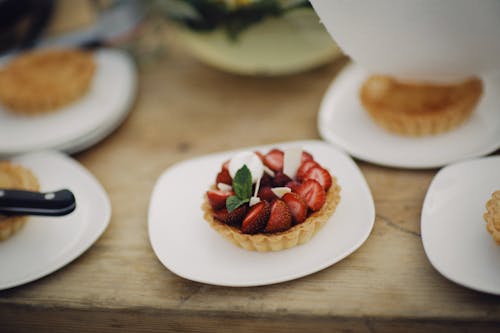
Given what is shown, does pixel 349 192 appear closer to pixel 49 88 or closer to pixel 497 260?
pixel 497 260

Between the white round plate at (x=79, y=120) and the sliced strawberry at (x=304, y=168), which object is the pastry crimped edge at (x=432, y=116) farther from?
the white round plate at (x=79, y=120)

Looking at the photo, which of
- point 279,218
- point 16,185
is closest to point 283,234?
point 279,218

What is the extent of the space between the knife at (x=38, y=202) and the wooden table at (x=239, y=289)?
0.43 ft

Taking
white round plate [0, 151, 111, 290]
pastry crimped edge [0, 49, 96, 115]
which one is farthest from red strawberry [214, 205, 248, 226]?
pastry crimped edge [0, 49, 96, 115]

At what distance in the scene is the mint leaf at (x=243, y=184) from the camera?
830mm

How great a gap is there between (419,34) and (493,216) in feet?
1.12

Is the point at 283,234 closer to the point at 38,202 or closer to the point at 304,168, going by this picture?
the point at 304,168

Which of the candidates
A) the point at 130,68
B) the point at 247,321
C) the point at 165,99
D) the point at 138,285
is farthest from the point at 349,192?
the point at 130,68

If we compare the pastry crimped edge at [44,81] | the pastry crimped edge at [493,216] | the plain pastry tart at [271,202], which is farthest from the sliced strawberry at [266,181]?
the pastry crimped edge at [44,81]

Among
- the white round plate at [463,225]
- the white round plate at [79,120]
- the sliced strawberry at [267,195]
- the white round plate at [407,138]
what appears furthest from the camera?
the white round plate at [79,120]

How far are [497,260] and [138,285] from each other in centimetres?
60

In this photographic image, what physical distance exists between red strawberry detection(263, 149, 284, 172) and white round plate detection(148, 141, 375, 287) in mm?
119

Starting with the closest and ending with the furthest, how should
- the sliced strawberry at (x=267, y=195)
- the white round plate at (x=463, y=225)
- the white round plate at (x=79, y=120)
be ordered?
the white round plate at (x=463, y=225) < the sliced strawberry at (x=267, y=195) < the white round plate at (x=79, y=120)

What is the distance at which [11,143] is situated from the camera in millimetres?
1217
